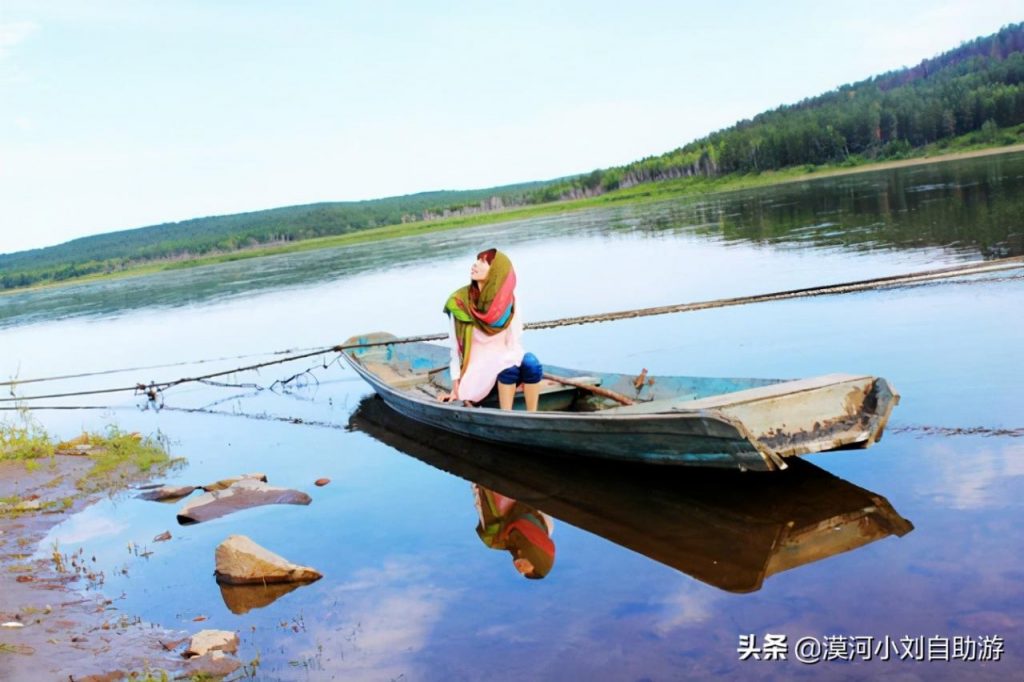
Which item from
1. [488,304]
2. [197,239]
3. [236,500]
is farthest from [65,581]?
[197,239]

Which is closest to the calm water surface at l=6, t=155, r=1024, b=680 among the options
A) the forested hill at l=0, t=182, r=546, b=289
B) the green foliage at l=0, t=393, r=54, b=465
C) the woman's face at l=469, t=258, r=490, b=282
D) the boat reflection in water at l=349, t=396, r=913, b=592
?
the boat reflection in water at l=349, t=396, r=913, b=592

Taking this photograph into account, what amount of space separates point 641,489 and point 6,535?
19.7 ft

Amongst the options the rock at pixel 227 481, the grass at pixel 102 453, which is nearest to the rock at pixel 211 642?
the rock at pixel 227 481

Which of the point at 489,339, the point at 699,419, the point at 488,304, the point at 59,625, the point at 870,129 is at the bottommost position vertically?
the point at 59,625

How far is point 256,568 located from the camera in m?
6.59

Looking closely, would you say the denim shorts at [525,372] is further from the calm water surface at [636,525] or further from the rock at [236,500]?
the rock at [236,500]

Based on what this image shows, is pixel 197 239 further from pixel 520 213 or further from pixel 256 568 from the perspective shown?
pixel 256 568

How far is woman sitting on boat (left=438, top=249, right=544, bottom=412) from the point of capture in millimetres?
7824

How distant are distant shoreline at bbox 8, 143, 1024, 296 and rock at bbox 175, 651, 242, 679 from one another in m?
69.2

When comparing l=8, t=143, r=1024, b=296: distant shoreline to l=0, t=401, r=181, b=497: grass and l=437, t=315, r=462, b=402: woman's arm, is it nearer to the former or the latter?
l=0, t=401, r=181, b=497: grass

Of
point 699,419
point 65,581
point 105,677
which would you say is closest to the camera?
point 105,677

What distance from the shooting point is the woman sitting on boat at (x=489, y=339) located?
782 cm

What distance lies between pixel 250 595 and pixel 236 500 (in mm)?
2524

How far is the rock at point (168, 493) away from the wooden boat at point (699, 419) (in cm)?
295
